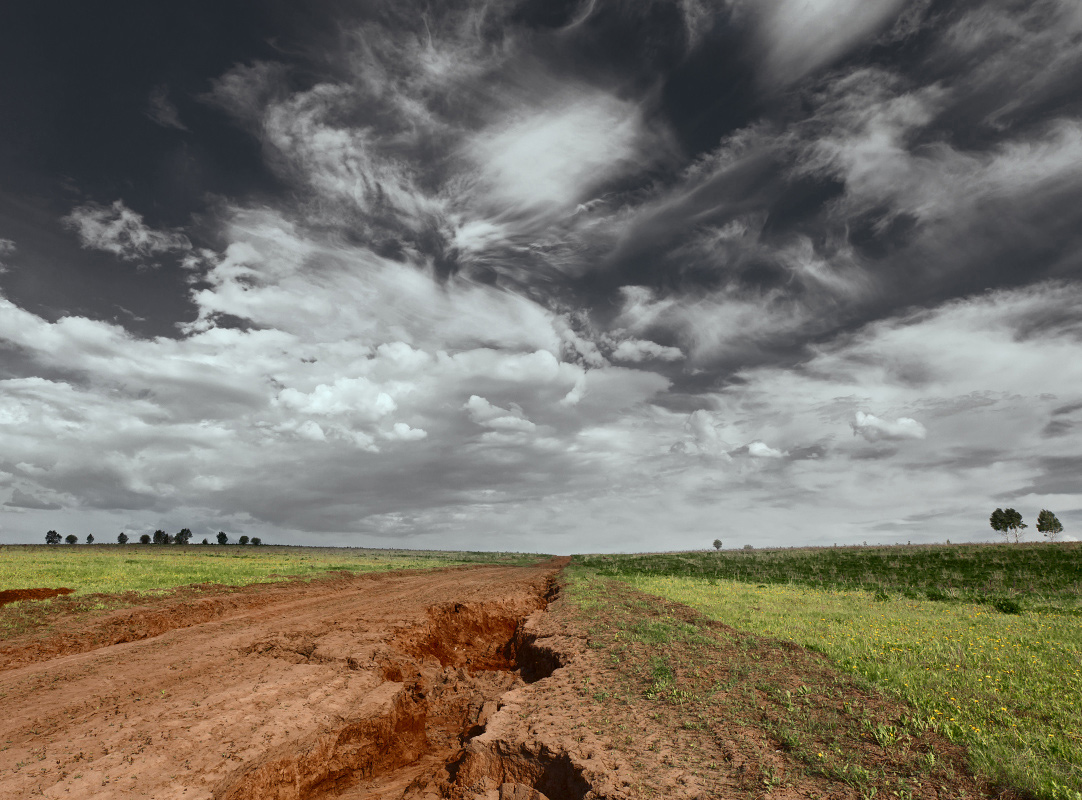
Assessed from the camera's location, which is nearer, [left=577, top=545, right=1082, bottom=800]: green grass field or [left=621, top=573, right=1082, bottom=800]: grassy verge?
[left=621, top=573, right=1082, bottom=800]: grassy verge

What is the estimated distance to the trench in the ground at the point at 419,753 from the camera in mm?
7273

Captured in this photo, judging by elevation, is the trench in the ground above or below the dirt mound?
below

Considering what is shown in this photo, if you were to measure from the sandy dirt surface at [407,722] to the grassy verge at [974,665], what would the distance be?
677mm

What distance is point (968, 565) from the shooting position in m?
42.5

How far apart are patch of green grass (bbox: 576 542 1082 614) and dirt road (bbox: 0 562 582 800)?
69.0 ft

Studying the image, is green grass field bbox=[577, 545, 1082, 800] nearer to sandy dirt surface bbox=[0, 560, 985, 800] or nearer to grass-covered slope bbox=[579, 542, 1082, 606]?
grass-covered slope bbox=[579, 542, 1082, 606]

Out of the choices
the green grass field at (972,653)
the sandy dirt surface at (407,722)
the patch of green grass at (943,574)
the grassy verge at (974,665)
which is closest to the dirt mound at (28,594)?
the sandy dirt surface at (407,722)

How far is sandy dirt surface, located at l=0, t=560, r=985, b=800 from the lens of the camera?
21.4 ft

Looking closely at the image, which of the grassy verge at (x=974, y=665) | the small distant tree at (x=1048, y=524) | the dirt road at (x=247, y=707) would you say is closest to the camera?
the grassy verge at (x=974, y=665)

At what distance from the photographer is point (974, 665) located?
1084 centimetres

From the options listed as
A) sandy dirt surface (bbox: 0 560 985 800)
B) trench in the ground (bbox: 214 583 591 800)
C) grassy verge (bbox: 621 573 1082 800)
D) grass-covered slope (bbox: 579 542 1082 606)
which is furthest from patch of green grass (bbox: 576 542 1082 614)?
trench in the ground (bbox: 214 583 591 800)

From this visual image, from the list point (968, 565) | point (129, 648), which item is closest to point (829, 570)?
point (968, 565)

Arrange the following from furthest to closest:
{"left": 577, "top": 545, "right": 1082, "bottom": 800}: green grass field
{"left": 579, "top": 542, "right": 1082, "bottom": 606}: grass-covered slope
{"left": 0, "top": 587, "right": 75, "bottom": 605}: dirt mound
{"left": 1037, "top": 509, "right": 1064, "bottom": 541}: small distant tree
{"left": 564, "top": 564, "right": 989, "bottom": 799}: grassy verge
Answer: {"left": 1037, "top": 509, "right": 1064, "bottom": 541}: small distant tree < {"left": 579, "top": 542, "right": 1082, "bottom": 606}: grass-covered slope < {"left": 0, "top": 587, "right": 75, "bottom": 605}: dirt mound < {"left": 577, "top": 545, "right": 1082, "bottom": 800}: green grass field < {"left": 564, "top": 564, "right": 989, "bottom": 799}: grassy verge

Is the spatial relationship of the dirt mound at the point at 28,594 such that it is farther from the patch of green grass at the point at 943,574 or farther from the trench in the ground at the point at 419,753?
the patch of green grass at the point at 943,574
